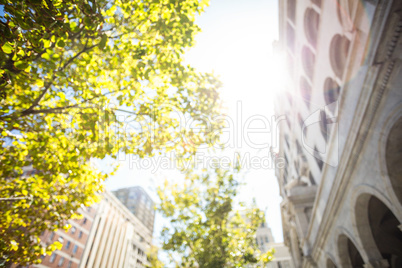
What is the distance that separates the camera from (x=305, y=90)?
13.1m

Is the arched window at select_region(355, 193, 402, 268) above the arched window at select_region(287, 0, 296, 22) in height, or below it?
below

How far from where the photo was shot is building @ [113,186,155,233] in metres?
83.6

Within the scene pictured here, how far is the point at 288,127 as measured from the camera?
18.6 meters

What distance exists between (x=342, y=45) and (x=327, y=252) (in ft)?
32.4

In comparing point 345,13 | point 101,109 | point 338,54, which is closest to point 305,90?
point 338,54

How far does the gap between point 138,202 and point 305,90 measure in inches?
3322

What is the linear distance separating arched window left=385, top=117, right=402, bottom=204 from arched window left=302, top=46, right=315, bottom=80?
7474 mm

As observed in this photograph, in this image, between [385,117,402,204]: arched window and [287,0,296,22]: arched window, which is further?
[287,0,296,22]: arched window

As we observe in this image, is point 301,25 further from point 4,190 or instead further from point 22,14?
point 4,190

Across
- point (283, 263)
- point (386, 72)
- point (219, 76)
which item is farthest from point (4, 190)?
point (283, 263)

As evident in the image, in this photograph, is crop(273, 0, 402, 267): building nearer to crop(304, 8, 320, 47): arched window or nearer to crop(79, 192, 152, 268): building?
crop(304, 8, 320, 47): arched window

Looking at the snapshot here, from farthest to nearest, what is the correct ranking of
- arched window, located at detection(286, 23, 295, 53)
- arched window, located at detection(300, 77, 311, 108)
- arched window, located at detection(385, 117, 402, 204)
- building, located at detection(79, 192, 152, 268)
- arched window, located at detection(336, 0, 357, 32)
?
1. building, located at detection(79, 192, 152, 268)
2. arched window, located at detection(286, 23, 295, 53)
3. arched window, located at detection(300, 77, 311, 108)
4. arched window, located at detection(336, 0, 357, 32)
5. arched window, located at detection(385, 117, 402, 204)

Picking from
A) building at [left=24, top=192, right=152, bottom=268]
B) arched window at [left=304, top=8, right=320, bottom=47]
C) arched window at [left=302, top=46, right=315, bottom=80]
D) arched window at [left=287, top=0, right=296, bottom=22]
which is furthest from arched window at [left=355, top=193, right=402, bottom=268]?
building at [left=24, top=192, right=152, bottom=268]

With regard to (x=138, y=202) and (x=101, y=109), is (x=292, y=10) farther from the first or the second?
(x=138, y=202)
